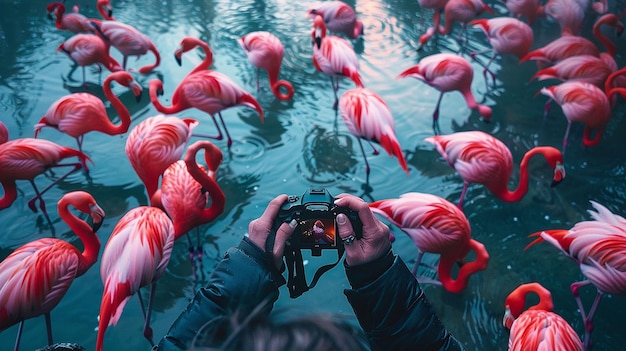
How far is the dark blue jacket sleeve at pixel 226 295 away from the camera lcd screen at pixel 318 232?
0.77 feet

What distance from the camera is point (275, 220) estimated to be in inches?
47.3

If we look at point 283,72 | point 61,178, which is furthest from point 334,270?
point 283,72

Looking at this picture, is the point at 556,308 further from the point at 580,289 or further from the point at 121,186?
the point at 121,186

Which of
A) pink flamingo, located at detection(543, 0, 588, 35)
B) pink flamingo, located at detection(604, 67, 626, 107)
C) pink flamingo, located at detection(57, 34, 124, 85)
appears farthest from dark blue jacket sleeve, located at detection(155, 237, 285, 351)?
pink flamingo, located at detection(543, 0, 588, 35)

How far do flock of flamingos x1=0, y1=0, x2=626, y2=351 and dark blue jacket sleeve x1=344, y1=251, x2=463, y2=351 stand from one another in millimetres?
972

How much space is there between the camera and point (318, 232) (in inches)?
52.2

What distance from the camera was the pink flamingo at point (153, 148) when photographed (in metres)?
2.72

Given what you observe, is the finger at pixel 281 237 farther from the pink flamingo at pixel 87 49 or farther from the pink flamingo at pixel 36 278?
the pink flamingo at pixel 87 49

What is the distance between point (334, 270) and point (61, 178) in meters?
1.93

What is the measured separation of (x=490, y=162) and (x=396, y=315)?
199 centimetres

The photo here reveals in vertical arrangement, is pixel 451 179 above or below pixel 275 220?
below

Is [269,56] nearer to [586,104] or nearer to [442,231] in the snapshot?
[442,231]

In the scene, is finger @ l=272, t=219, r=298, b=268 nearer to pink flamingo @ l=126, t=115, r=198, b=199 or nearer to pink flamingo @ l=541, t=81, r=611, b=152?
pink flamingo @ l=126, t=115, r=198, b=199

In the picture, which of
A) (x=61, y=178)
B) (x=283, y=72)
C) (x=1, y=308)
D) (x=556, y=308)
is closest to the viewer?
(x=1, y=308)
